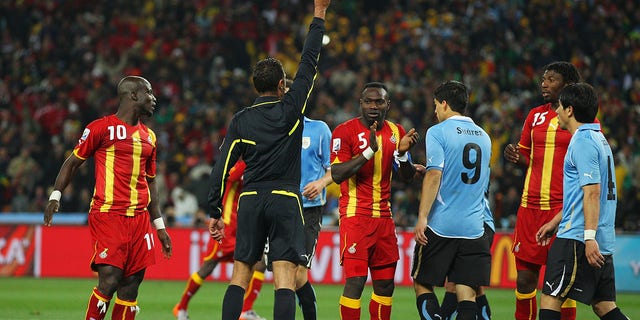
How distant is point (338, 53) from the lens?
962 inches

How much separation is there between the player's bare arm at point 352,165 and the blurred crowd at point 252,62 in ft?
33.1

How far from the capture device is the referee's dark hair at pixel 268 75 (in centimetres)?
830

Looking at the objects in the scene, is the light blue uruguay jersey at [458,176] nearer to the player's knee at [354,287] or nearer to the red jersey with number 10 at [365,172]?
the red jersey with number 10 at [365,172]

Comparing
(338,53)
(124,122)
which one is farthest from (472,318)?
(338,53)

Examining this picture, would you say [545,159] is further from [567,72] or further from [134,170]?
[134,170]

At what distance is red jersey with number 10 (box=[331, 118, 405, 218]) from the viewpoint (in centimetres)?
948

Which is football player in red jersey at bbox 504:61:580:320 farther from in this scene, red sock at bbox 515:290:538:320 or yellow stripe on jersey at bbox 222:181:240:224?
yellow stripe on jersey at bbox 222:181:240:224

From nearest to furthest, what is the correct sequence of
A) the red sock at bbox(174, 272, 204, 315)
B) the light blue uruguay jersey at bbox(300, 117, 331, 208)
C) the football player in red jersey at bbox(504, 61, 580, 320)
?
1. the football player in red jersey at bbox(504, 61, 580, 320)
2. the light blue uruguay jersey at bbox(300, 117, 331, 208)
3. the red sock at bbox(174, 272, 204, 315)

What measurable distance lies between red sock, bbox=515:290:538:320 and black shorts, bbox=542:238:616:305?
6.04ft

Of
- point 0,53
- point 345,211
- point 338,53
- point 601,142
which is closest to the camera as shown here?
point 601,142

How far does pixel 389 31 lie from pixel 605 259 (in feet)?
56.8

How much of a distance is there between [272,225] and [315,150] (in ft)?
8.50

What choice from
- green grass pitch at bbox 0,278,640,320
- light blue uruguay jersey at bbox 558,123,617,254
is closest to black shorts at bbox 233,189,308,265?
light blue uruguay jersey at bbox 558,123,617,254

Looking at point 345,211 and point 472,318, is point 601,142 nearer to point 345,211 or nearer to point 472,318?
point 472,318
